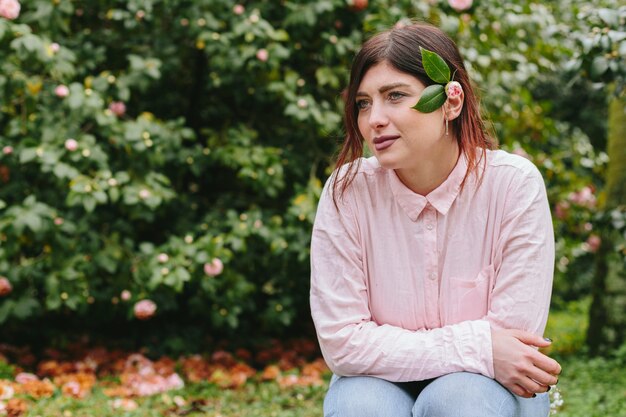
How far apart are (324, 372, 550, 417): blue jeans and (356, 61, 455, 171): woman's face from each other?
0.52 meters

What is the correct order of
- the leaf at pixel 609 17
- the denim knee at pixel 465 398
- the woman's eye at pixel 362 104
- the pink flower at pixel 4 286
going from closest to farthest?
the denim knee at pixel 465 398 → the woman's eye at pixel 362 104 → the leaf at pixel 609 17 → the pink flower at pixel 4 286

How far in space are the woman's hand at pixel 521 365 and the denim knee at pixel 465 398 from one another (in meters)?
0.03

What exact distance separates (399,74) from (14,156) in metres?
2.03

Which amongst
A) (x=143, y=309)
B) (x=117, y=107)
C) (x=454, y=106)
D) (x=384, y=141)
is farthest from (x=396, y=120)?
(x=117, y=107)

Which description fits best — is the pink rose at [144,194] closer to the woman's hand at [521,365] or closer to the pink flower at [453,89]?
the pink flower at [453,89]

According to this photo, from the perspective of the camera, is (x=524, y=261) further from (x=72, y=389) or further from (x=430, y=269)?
(x=72, y=389)

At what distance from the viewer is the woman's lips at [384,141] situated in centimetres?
174

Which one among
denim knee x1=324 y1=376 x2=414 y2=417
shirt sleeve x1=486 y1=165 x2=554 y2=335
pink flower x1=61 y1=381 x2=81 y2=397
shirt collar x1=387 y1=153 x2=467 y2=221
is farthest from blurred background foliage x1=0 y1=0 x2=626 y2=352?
denim knee x1=324 y1=376 x2=414 y2=417

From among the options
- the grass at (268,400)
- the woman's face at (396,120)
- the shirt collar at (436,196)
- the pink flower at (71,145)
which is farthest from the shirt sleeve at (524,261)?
the pink flower at (71,145)

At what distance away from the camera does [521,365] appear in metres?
1.60

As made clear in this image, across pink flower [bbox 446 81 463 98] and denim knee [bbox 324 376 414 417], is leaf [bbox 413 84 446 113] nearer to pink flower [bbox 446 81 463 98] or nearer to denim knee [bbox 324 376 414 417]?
pink flower [bbox 446 81 463 98]

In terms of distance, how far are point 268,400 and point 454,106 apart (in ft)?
5.76

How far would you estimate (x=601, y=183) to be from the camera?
5.98 m

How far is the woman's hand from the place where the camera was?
5.25 ft
